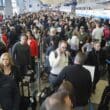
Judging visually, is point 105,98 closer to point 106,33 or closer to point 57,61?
point 57,61

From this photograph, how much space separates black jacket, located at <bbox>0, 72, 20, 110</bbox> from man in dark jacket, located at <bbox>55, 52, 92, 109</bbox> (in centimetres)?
93

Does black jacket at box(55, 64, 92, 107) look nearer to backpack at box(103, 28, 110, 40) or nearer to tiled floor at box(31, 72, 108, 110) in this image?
tiled floor at box(31, 72, 108, 110)

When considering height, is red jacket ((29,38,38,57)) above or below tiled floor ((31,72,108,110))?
above

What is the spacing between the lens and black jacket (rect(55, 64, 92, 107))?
6.87 m

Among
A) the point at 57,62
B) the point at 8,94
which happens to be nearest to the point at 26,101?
the point at 57,62

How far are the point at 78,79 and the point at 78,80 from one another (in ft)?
0.06

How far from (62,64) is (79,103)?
195cm

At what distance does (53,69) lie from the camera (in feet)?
29.0

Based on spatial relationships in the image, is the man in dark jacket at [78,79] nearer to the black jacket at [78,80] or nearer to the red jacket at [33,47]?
the black jacket at [78,80]

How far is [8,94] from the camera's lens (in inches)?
248

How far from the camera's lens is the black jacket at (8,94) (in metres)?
6.30

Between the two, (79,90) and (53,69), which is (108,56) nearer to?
(53,69)

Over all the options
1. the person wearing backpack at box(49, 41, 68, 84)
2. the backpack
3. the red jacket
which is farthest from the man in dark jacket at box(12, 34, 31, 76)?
the backpack

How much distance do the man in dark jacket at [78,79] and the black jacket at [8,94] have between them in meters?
0.93
